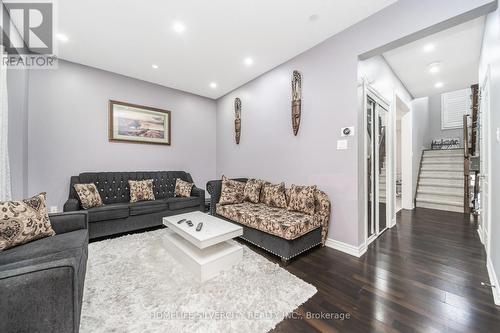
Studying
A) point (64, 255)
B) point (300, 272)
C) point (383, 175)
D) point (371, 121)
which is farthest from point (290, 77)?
point (64, 255)

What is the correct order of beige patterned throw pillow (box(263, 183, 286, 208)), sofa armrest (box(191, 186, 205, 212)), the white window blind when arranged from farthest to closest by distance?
the white window blind < sofa armrest (box(191, 186, 205, 212)) < beige patterned throw pillow (box(263, 183, 286, 208))

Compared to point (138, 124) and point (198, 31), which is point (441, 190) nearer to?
point (198, 31)

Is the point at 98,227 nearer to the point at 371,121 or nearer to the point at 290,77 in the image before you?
the point at 290,77

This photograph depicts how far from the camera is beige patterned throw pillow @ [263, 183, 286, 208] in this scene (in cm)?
312

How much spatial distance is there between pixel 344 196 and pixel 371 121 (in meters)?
1.22

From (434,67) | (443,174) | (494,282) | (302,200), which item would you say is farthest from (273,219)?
(443,174)

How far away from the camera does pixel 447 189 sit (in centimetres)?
505

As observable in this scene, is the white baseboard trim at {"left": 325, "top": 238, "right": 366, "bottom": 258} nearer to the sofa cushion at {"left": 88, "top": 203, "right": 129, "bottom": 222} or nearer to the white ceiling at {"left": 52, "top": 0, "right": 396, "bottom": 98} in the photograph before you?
the white ceiling at {"left": 52, "top": 0, "right": 396, "bottom": 98}

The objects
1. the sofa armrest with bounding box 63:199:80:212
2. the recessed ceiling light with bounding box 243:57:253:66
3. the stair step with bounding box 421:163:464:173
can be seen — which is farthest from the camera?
the stair step with bounding box 421:163:464:173

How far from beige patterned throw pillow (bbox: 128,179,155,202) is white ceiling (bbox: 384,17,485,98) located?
15.1 ft

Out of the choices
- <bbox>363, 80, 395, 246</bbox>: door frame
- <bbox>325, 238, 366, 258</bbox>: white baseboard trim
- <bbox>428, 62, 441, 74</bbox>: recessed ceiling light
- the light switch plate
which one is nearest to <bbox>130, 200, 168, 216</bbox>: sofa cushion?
<bbox>325, 238, 366, 258</bbox>: white baseboard trim

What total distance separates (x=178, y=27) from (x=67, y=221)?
2542mm

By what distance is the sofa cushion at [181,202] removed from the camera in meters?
3.61

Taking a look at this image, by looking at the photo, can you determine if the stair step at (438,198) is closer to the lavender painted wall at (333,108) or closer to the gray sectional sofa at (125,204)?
the lavender painted wall at (333,108)
